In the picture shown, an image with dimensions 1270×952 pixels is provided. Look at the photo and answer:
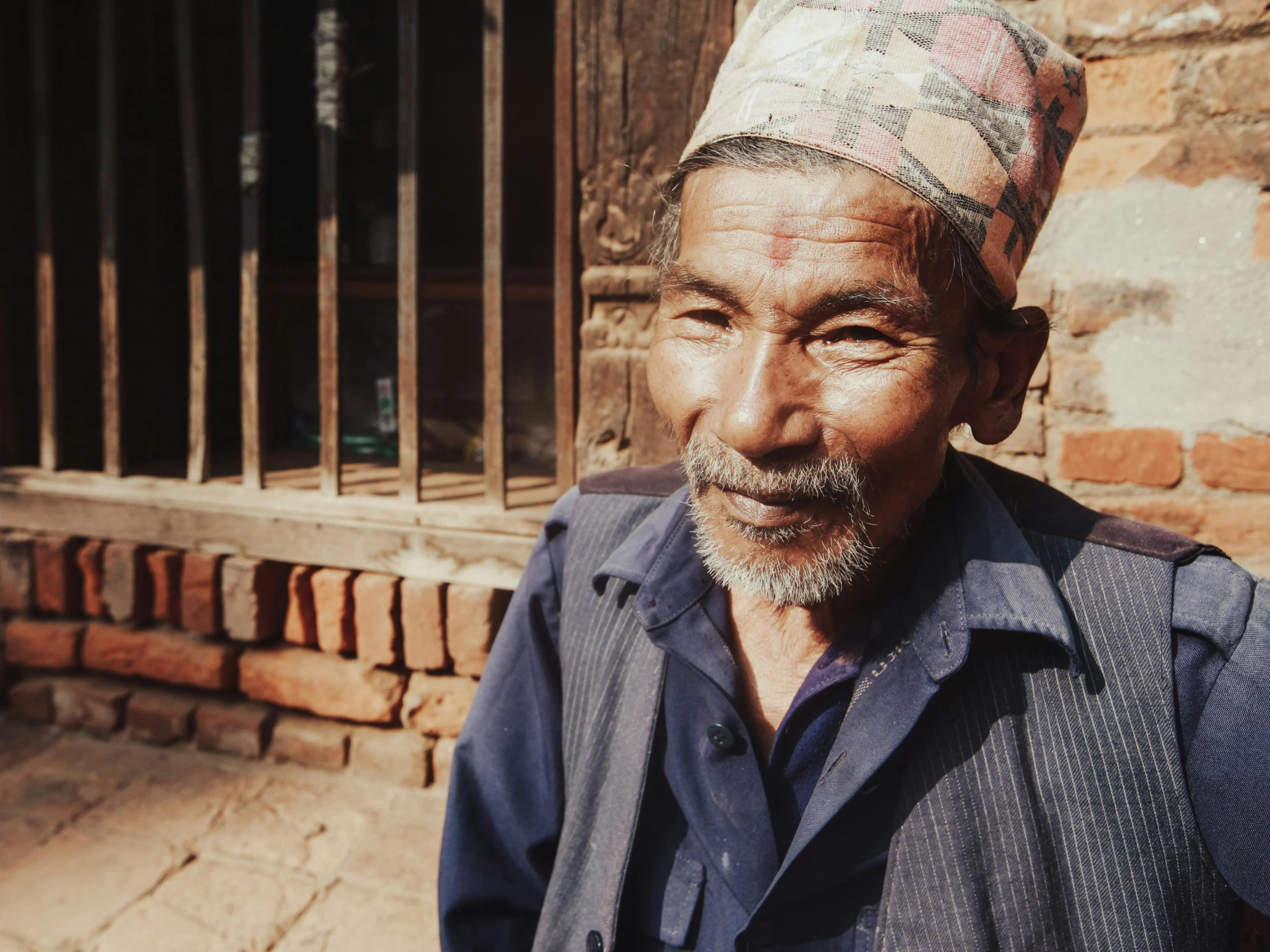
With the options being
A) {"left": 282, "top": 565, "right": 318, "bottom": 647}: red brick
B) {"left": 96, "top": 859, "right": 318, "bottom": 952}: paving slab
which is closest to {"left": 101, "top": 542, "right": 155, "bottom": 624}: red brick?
{"left": 282, "top": 565, "right": 318, "bottom": 647}: red brick

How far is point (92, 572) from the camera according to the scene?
2697mm

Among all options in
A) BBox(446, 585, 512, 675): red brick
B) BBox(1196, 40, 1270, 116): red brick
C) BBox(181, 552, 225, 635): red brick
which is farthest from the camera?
BBox(181, 552, 225, 635): red brick

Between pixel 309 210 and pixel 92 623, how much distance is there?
5.85ft

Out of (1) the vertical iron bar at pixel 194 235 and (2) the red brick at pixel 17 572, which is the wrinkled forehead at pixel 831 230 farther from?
(2) the red brick at pixel 17 572

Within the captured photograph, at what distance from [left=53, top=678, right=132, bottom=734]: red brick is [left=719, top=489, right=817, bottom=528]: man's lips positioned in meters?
2.40

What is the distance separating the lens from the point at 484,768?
1.33 m

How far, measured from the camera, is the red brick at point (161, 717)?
264 centimetres

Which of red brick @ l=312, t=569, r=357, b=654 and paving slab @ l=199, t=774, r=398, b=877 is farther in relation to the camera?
red brick @ l=312, t=569, r=357, b=654

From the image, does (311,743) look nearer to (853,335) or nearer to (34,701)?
(34,701)

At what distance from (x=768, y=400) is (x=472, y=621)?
4.99 feet

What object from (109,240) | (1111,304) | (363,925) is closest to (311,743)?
(363,925)

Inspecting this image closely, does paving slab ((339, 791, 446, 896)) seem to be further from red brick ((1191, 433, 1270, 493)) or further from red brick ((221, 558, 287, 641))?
red brick ((1191, 433, 1270, 493))

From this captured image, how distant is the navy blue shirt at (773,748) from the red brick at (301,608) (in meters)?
1.36

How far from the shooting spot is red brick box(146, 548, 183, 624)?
2.63 m
